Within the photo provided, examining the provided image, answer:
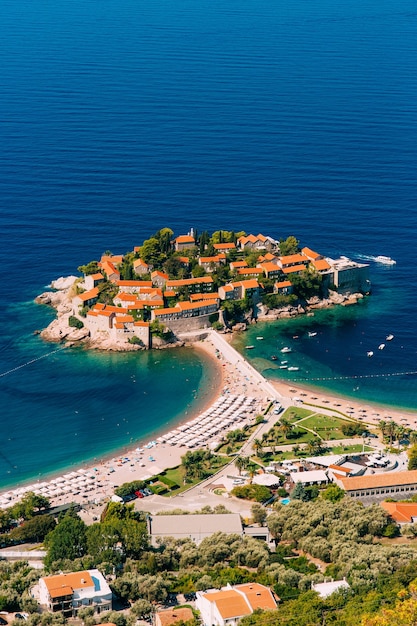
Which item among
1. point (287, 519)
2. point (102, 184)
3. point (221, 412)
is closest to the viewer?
point (287, 519)

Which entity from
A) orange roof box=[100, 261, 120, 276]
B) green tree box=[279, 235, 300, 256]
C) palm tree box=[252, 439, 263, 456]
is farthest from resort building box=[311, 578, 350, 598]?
green tree box=[279, 235, 300, 256]

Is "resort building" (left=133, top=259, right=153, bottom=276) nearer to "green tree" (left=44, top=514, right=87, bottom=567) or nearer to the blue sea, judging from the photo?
the blue sea

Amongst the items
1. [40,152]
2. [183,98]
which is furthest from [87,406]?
[183,98]

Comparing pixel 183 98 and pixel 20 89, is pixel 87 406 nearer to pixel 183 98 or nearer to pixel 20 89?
pixel 183 98

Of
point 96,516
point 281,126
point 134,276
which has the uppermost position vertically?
point 281,126

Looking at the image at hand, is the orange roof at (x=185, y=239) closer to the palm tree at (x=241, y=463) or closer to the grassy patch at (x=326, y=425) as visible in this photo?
the grassy patch at (x=326, y=425)

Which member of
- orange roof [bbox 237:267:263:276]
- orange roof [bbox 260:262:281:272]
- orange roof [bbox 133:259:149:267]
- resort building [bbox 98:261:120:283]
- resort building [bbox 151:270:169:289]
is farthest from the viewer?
orange roof [bbox 260:262:281:272]
